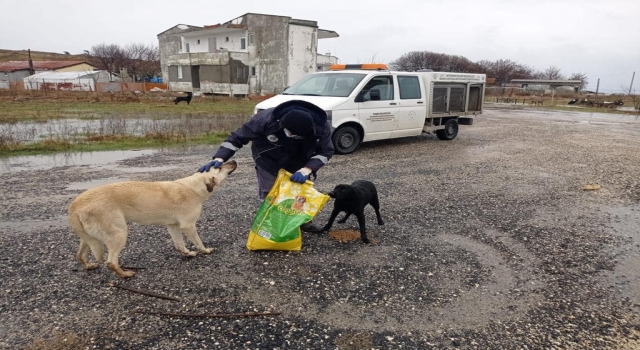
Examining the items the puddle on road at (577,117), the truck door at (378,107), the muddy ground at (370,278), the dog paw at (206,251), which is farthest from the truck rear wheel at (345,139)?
the puddle on road at (577,117)

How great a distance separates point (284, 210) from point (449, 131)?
350 inches

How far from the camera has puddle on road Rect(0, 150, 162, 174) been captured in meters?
7.35

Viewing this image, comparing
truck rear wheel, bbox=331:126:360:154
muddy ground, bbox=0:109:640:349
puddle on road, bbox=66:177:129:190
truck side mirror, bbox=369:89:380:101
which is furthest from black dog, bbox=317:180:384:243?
truck side mirror, bbox=369:89:380:101

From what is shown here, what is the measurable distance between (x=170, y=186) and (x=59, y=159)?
6.29 m

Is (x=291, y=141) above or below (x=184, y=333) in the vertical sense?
above

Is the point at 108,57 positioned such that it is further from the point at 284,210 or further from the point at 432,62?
the point at 284,210

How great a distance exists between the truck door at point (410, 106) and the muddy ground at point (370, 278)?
3632mm

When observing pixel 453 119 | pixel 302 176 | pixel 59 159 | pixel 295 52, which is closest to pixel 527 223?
pixel 302 176

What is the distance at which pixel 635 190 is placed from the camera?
637 centimetres

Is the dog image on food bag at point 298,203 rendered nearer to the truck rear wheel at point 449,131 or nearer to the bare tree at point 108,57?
the truck rear wheel at point 449,131

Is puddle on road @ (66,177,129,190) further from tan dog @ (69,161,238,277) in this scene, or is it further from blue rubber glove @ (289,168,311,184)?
blue rubber glove @ (289,168,311,184)

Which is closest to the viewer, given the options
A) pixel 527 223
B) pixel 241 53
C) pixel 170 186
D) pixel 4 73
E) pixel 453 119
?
pixel 170 186

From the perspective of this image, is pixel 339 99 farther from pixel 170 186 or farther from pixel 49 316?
pixel 49 316

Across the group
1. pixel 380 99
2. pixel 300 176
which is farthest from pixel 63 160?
pixel 380 99
